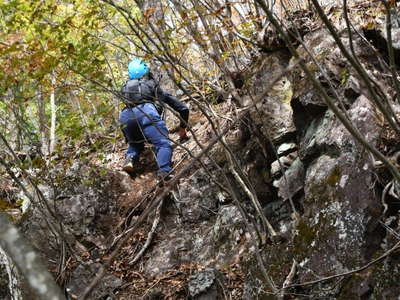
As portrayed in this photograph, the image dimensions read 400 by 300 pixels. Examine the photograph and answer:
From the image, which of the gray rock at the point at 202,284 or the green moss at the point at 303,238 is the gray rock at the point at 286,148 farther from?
the gray rock at the point at 202,284

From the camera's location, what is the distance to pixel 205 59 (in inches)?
257

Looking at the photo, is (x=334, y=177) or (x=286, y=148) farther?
(x=286, y=148)

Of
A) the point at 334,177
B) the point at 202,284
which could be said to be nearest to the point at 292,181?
the point at 334,177

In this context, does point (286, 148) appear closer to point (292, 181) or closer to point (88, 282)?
point (292, 181)

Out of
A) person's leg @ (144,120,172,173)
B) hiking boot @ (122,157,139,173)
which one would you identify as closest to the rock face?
hiking boot @ (122,157,139,173)

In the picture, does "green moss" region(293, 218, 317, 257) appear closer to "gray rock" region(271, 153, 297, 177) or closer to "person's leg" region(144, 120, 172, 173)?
"gray rock" region(271, 153, 297, 177)

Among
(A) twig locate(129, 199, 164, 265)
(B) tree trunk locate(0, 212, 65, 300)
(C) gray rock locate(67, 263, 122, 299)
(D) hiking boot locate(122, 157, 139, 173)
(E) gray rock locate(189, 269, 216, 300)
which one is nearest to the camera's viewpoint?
(B) tree trunk locate(0, 212, 65, 300)

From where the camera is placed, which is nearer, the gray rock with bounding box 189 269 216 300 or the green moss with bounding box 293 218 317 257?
the green moss with bounding box 293 218 317 257

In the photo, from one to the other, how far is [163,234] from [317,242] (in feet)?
8.36

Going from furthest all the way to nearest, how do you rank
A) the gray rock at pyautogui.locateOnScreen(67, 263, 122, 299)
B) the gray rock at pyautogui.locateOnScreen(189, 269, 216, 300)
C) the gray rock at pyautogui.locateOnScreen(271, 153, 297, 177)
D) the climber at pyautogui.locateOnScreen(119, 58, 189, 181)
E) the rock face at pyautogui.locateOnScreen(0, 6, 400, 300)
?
the climber at pyautogui.locateOnScreen(119, 58, 189, 181) → the gray rock at pyautogui.locateOnScreen(67, 263, 122, 299) → the gray rock at pyautogui.locateOnScreen(271, 153, 297, 177) → the gray rock at pyautogui.locateOnScreen(189, 269, 216, 300) → the rock face at pyautogui.locateOnScreen(0, 6, 400, 300)

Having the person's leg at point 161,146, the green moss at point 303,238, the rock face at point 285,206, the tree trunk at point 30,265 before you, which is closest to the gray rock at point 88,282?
the rock face at point 285,206

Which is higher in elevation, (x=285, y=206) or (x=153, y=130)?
Result: (x=153, y=130)

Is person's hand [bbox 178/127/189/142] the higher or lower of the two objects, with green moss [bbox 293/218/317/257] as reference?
higher

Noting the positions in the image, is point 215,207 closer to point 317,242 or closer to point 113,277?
point 113,277
